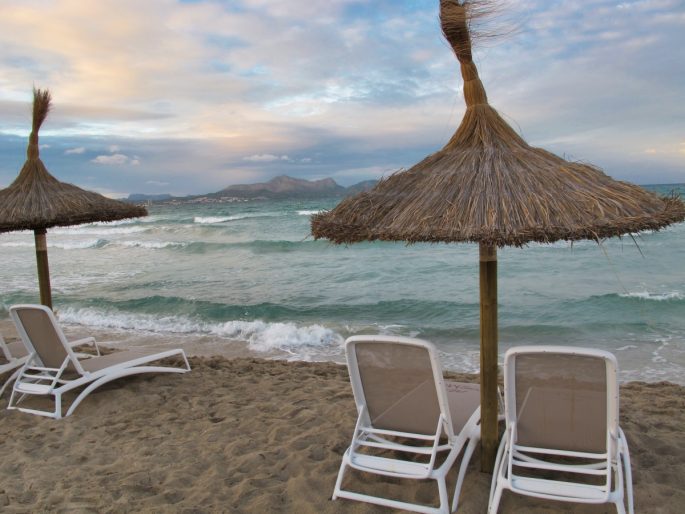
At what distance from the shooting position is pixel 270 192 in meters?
61.8

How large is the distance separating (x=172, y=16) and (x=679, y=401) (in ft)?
31.8

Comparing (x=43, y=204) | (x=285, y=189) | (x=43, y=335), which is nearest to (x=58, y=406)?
(x=43, y=335)

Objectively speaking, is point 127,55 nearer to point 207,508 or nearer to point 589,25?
point 589,25

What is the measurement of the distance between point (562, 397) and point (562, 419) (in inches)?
5.1

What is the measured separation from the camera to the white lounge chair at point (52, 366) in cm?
484

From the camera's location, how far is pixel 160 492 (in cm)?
336

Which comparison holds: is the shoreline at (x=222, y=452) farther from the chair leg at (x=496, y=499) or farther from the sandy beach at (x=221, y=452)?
the chair leg at (x=496, y=499)

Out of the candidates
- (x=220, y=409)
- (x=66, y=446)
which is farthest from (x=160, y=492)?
(x=220, y=409)

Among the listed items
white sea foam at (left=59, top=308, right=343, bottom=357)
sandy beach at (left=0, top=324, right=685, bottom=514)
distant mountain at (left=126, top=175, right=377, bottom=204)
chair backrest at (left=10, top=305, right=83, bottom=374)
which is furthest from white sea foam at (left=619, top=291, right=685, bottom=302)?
distant mountain at (left=126, top=175, right=377, bottom=204)

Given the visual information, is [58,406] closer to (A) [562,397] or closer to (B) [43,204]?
(B) [43,204]

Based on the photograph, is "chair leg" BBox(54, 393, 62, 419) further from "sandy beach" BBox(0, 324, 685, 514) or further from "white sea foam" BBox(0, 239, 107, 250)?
"white sea foam" BBox(0, 239, 107, 250)

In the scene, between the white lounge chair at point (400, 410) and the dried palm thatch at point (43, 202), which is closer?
the white lounge chair at point (400, 410)

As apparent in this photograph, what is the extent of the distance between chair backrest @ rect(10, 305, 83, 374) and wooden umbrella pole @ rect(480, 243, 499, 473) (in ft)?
11.9

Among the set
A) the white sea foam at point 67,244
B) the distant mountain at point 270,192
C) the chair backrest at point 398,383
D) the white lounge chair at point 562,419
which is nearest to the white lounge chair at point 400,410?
the chair backrest at point 398,383
